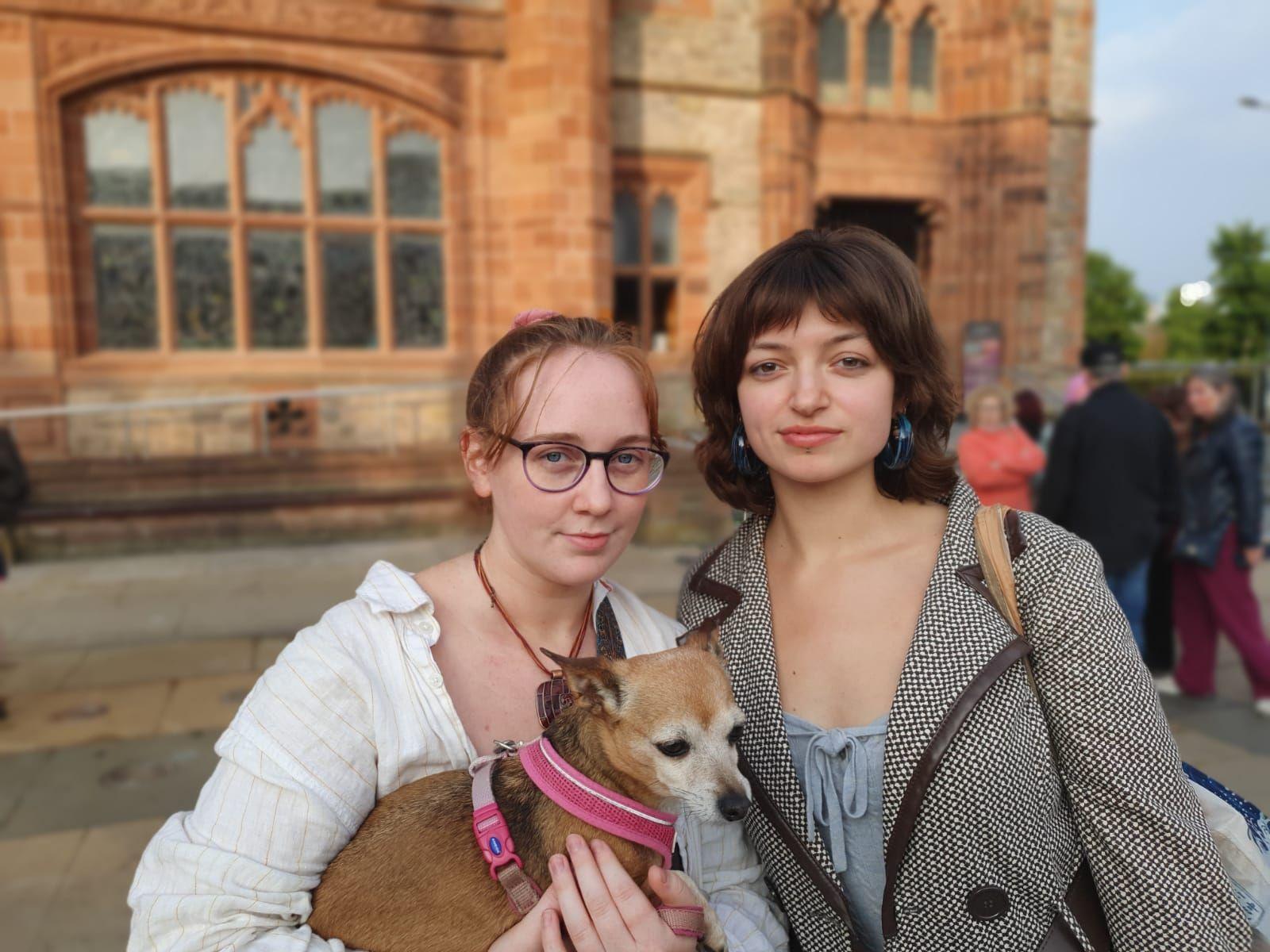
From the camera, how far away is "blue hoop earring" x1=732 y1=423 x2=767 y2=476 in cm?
212

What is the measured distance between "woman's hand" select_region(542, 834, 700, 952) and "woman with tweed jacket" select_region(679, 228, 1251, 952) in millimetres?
397

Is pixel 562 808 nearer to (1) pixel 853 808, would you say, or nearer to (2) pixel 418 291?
(1) pixel 853 808

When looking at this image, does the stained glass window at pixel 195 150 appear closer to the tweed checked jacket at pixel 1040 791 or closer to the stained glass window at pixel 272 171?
the stained glass window at pixel 272 171

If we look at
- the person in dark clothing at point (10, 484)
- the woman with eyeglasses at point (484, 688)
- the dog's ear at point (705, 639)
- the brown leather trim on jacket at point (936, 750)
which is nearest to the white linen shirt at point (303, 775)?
the woman with eyeglasses at point (484, 688)

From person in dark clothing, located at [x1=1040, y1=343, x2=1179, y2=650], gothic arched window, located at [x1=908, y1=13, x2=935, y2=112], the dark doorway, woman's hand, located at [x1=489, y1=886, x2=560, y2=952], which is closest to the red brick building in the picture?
gothic arched window, located at [x1=908, y1=13, x2=935, y2=112]

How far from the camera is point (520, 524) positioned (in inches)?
67.2

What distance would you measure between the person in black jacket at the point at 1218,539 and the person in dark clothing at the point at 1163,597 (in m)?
0.42

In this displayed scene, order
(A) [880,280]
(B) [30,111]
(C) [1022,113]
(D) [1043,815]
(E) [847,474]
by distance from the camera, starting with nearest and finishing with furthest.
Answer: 1. (D) [1043,815]
2. (A) [880,280]
3. (E) [847,474]
4. (B) [30,111]
5. (C) [1022,113]

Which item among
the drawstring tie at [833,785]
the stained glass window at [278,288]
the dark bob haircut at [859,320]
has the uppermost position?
the stained glass window at [278,288]

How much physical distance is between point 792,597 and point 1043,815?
25.7 inches

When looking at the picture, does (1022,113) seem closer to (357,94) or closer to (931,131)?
(931,131)

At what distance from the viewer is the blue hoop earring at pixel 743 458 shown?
212cm

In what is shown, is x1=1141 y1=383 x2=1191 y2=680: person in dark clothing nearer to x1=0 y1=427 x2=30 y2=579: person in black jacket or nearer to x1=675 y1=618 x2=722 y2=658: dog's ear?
x1=675 y1=618 x2=722 y2=658: dog's ear

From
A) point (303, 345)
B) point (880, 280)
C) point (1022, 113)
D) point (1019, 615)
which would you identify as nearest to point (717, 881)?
point (1019, 615)
